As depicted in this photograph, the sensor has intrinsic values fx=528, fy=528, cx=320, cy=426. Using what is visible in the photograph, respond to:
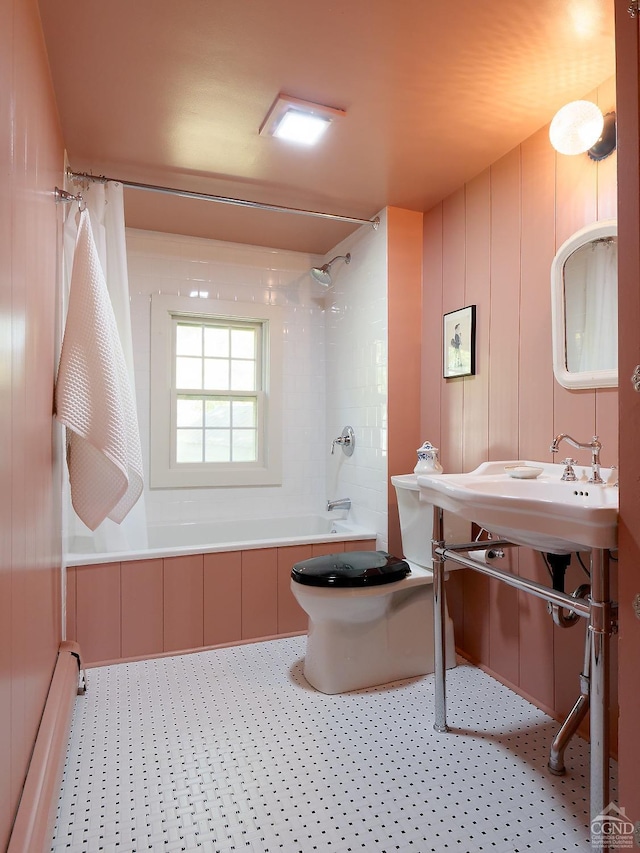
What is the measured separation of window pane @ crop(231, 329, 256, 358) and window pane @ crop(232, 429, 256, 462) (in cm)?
51

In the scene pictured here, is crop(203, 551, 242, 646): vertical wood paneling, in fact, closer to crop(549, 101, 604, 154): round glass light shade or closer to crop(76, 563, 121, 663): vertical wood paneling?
crop(76, 563, 121, 663): vertical wood paneling

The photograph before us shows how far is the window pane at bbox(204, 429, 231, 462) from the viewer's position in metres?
3.41

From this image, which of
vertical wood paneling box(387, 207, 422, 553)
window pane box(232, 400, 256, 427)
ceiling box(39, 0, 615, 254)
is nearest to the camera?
ceiling box(39, 0, 615, 254)

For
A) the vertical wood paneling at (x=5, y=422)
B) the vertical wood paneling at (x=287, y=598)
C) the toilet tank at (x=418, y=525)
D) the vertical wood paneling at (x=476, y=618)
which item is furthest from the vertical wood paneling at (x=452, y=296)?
the vertical wood paneling at (x=5, y=422)

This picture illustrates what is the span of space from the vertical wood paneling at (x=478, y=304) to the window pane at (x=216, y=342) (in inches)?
65.1

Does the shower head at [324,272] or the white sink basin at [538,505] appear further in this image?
the shower head at [324,272]

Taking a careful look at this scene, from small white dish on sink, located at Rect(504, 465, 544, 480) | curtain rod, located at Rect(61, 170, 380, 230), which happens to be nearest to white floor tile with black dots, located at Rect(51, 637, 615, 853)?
small white dish on sink, located at Rect(504, 465, 544, 480)

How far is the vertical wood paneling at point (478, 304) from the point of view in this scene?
229 centimetres

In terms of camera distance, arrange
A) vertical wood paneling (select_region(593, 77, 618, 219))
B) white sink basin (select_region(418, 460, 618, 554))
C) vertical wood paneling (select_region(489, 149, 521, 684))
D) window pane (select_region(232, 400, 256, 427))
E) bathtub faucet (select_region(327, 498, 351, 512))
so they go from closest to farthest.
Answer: white sink basin (select_region(418, 460, 618, 554)) < vertical wood paneling (select_region(593, 77, 618, 219)) < vertical wood paneling (select_region(489, 149, 521, 684)) < bathtub faucet (select_region(327, 498, 351, 512)) < window pane (select_region(232, 400, 256, 427))

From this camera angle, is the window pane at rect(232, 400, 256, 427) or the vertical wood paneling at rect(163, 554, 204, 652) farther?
the window pane at rect(232, 400, 256, 427)

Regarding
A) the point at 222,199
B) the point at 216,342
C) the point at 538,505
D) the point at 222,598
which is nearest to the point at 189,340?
the point at 216,342

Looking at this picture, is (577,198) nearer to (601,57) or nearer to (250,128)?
(601,57)

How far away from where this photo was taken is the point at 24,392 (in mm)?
1271

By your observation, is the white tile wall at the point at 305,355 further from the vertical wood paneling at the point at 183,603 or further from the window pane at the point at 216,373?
the vertical wood paneling at the point at 183,603
